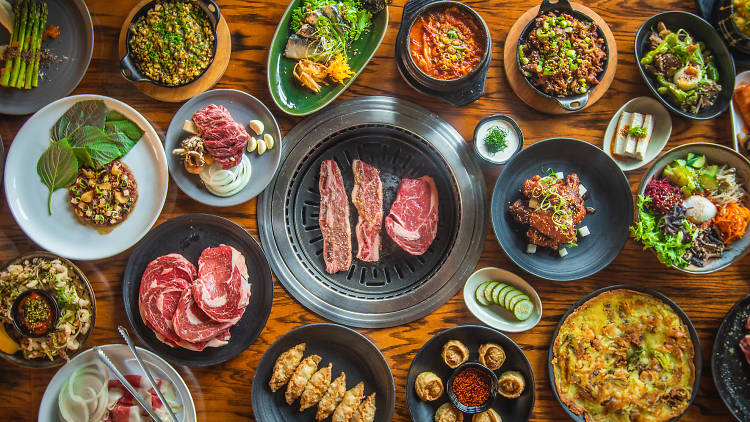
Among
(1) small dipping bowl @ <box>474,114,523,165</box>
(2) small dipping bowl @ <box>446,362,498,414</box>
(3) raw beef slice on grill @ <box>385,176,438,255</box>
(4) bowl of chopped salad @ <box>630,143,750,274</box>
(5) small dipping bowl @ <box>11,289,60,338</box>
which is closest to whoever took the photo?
(5) small dipping bowl @ <box>11,289,60,338</box>

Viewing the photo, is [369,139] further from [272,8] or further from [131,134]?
[131,134]

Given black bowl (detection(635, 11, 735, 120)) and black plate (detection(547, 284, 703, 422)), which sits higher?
black bowl (detection(635, 11, 735, 120))

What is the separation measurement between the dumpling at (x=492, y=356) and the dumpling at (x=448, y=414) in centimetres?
39

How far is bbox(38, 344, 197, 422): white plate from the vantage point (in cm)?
328

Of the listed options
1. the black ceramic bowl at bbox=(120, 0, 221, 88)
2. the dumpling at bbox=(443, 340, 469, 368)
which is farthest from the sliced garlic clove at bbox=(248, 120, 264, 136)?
the dumpling at bbox=(443, 340, 469, 368)

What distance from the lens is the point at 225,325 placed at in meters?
3.33

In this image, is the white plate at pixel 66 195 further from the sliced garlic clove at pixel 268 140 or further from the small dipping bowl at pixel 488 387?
the small dipping bowl at pixel 488 387

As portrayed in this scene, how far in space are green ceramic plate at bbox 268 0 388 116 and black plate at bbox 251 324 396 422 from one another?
159 centimetres

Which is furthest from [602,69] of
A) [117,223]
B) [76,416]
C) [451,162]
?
[76,416]

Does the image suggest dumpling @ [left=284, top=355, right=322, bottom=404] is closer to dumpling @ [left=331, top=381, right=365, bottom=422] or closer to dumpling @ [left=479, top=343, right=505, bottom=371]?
dumpling @ [left=331, top=381, right=365, bottom=422]

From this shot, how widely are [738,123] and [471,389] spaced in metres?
2.82

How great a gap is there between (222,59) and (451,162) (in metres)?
1.87

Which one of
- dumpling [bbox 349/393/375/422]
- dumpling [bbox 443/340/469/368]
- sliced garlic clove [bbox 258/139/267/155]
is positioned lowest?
dumpling [bbox 349/393/375/422]

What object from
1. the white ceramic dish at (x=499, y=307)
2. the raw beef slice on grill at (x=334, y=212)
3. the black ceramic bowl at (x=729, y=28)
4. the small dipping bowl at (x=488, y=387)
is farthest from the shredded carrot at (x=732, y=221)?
the raw beef slice on grill at (x=334, y=212)
